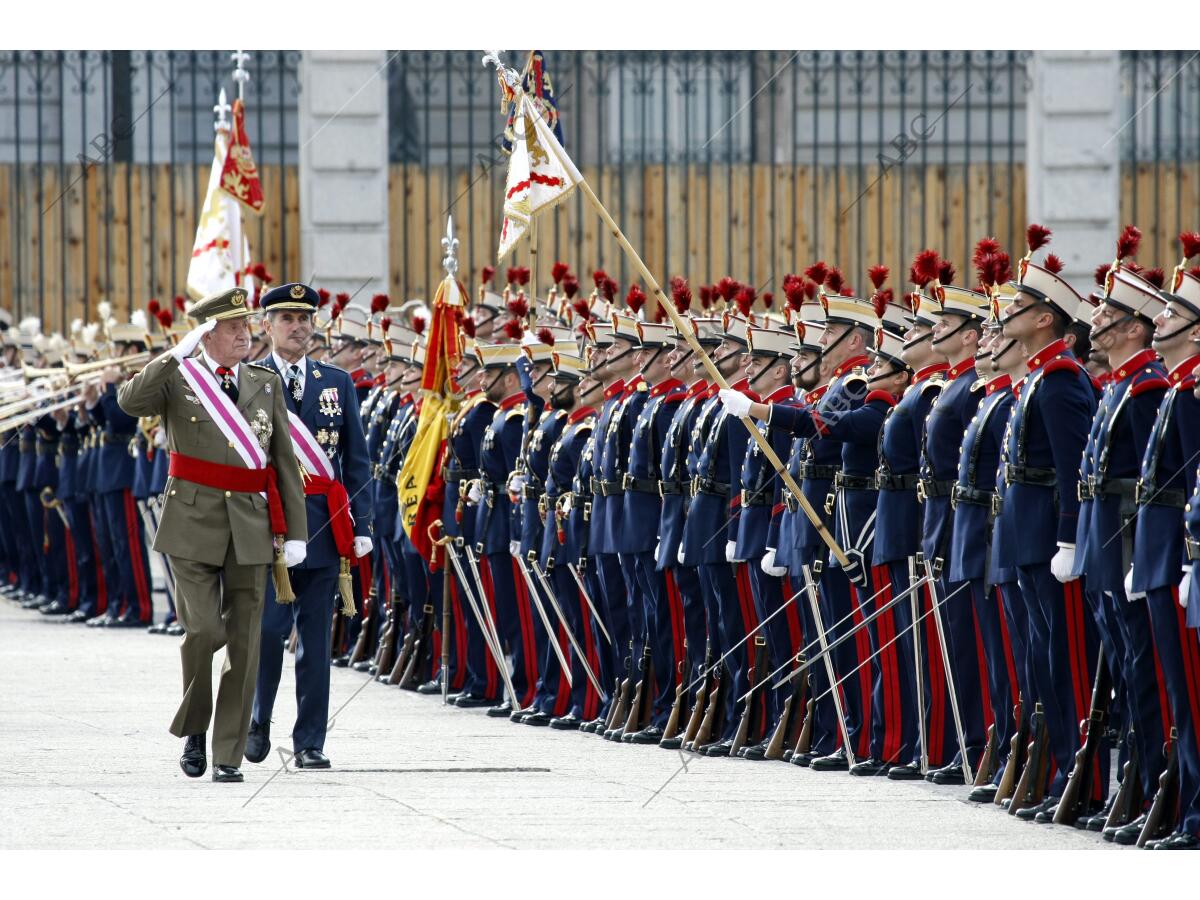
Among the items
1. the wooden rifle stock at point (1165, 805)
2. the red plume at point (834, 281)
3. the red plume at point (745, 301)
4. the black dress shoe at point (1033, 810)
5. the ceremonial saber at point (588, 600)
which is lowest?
the black dress shoe at point (1033, 810)

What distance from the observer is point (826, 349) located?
10.0 metres

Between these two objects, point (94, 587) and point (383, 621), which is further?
point (94, 587)

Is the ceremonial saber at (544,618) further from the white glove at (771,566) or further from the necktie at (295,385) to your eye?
the necktie at (295,385)

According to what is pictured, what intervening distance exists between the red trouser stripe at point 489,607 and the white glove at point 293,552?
331 centimetres

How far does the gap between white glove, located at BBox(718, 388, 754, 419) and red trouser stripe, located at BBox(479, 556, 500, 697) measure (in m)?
3.06

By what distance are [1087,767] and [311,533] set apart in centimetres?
314

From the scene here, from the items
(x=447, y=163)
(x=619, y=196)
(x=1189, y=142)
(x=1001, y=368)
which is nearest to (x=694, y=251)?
(x=619, y=196)

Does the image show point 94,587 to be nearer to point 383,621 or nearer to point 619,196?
point 383,621

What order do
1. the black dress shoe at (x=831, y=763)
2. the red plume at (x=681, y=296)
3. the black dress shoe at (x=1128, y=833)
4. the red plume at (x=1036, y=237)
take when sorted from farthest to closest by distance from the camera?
the red plume at (x=681, y=296), the black dress shoe at (x=831, y=763), the red plume at (x=1036, y=237), the black dress shoe at (x=1128, y=833)

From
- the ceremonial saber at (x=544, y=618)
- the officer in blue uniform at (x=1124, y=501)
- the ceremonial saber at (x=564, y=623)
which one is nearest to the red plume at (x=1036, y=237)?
the officer in blue uniform at (x=1124, y=501)

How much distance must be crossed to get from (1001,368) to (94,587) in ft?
35.2

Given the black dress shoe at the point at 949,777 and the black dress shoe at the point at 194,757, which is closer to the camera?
the black dress shoe at the point at 194,757

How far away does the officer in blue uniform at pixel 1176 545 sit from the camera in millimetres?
7145

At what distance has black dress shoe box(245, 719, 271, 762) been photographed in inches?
362
